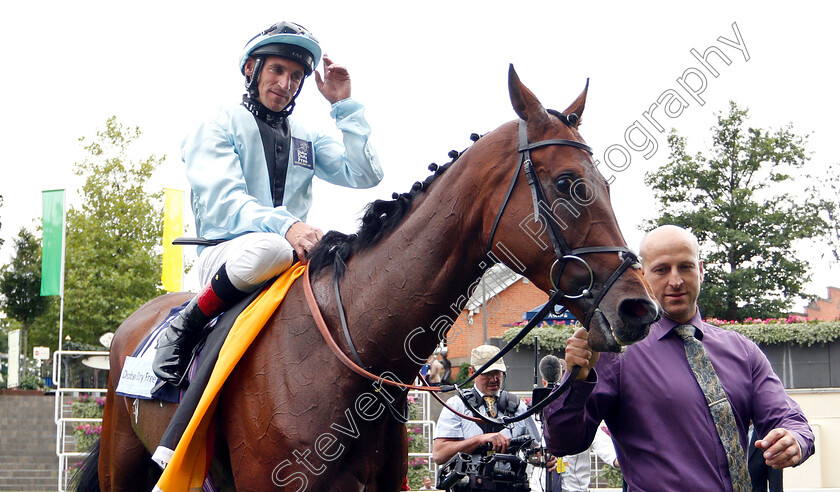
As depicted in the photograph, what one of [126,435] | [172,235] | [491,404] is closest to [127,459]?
[126,435]

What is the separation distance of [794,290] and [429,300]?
3323 centimetres

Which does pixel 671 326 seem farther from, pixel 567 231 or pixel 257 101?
pixel 257 101

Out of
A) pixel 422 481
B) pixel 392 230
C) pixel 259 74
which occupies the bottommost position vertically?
pixel 422 481

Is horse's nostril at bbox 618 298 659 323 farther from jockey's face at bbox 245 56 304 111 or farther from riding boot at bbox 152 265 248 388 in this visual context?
jockey's face at bbox 245 56 304 111

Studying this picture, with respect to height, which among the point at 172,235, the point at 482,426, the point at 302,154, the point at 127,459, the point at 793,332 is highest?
the point at 172,235

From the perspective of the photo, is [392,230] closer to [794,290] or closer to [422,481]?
[422,481]

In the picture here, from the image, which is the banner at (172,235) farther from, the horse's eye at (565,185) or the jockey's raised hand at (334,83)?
the horse's eye at (565,185)

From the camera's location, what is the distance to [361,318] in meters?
2.88

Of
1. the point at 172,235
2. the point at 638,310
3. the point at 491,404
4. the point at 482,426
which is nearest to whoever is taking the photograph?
the point at 638,310

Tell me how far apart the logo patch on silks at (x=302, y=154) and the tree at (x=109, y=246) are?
908 inches

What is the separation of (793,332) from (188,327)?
62.8 feet

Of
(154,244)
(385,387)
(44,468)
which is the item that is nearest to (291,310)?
(385,387)

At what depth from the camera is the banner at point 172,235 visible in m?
21.6

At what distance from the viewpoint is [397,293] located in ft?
9.25
